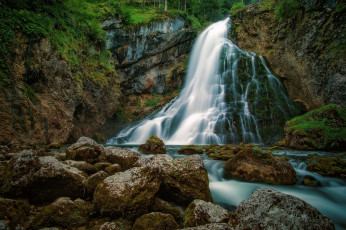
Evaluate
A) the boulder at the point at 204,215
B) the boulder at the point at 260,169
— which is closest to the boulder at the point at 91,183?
the boulder at the point at 204,215

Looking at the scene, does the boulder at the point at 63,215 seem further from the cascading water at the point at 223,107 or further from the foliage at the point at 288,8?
the foliage at the point at 288,8

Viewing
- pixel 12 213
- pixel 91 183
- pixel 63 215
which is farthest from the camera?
pixel 91 183

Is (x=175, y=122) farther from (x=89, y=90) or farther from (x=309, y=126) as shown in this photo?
(x=309, y=126)

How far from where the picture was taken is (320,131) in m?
10.4

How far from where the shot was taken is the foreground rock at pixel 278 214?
2.03 m

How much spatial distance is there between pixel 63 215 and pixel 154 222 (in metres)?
1.38

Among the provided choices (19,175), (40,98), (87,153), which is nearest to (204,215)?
(19,175)

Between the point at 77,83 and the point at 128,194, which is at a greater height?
the point at 77,83

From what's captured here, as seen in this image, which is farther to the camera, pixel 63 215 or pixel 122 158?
pixel 122 158

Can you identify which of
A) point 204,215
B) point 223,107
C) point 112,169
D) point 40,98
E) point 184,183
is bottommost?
point 204,215

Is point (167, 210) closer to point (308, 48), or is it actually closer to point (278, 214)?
point (278, 214)

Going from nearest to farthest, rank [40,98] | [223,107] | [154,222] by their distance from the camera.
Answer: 1. [154,222]
2. [40,98]
3. [223,107]

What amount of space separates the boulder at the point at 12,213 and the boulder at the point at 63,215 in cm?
17

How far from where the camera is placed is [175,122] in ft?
58.5
